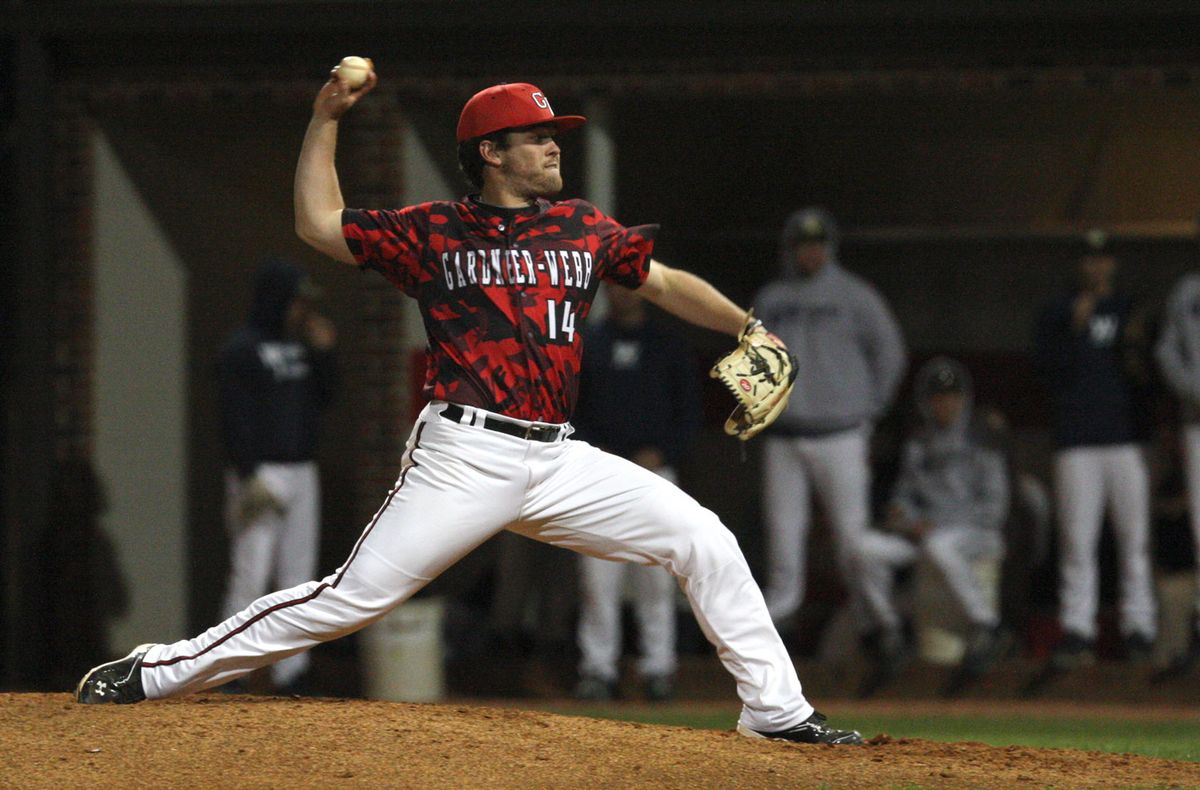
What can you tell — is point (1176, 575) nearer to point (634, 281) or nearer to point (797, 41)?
point (797, 41)

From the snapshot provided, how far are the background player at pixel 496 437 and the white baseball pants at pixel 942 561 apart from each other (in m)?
3.78

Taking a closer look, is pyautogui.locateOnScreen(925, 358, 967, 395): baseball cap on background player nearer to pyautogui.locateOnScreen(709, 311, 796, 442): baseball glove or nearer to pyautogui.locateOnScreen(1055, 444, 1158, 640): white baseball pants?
pyautogui.locateOnScreen(1055, 444, 1158, 640): white baseball pants

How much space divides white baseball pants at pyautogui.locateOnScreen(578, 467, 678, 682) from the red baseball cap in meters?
3.84

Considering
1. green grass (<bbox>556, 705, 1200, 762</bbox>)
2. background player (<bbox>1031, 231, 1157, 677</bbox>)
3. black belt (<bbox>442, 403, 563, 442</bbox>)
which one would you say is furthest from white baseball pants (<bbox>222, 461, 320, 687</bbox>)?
black belt (<bbox>442, 403, 563, 442</bbox>)

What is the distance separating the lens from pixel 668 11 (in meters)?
9.13

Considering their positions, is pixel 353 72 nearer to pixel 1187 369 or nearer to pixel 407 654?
pixel 407 654

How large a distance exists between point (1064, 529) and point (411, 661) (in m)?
3.27

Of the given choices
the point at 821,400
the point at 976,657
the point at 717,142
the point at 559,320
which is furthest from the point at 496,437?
the point at 717,142

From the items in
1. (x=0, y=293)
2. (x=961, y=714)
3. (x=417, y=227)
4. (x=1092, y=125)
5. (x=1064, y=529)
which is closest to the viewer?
(x=417, y=227)

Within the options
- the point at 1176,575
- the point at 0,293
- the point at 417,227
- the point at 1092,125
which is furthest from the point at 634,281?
the point at 1092,125

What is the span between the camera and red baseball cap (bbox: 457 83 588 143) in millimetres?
4820

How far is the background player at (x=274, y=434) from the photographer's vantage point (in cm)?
862

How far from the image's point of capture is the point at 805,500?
8758mm

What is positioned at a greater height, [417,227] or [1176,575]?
[417,227]
